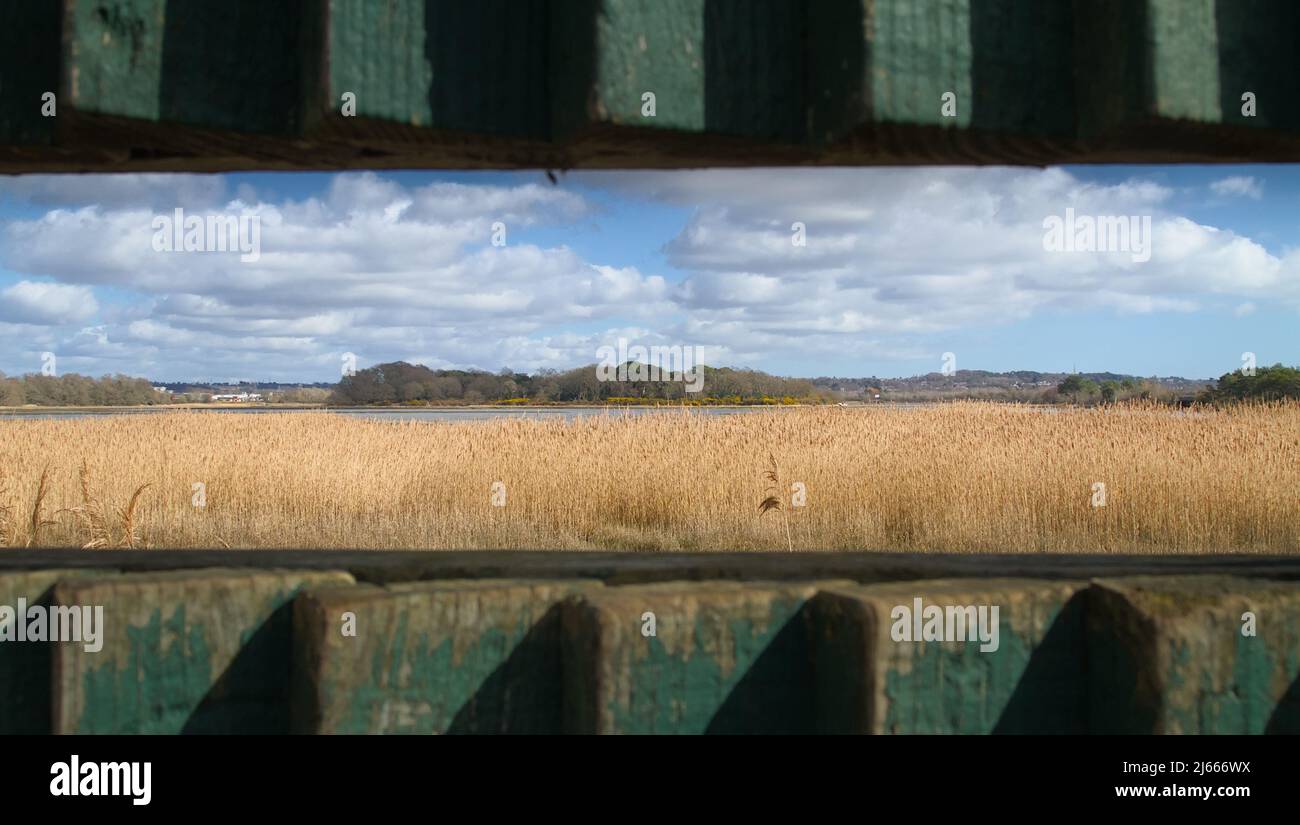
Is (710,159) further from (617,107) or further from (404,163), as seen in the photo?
(404,163)

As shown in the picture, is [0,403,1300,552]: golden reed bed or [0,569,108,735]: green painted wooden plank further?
[0,403,1300,552]: golden reed bed

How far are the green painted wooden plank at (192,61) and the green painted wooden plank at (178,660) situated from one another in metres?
0.49

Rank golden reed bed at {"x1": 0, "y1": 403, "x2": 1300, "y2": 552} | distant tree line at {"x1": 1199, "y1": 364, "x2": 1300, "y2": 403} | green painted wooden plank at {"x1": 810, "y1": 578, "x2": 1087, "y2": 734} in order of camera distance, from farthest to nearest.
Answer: distant tree line at {"x1": 1199, "y1": 364, "x2": 1300, "y2": 403}
golden reed bed at {"x1": 0, "y1": 403, "x2": 1300, "y2": 552}
green painted wooden plank at {"x1": 810, "y1": 578, "x2": 1087, "y2": 734}

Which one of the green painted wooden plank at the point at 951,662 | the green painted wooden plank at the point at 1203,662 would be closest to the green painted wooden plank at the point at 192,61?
the green painted wooden plank at the point at 951,662

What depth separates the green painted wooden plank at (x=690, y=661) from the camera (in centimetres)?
90

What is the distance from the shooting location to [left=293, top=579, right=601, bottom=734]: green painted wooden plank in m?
0.90

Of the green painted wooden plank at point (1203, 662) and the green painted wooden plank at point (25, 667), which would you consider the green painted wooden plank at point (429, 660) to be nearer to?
the green painted wooden plank at point (25, 667)

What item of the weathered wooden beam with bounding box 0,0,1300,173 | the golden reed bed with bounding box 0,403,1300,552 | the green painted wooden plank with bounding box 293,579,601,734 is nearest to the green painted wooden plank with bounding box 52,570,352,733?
the green painted wooden plank with bounding box 293,579,601,734

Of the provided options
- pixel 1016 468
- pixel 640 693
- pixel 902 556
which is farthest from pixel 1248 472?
pixel 640 693

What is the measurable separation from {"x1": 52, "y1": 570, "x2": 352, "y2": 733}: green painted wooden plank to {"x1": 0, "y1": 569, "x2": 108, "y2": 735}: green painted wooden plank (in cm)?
4

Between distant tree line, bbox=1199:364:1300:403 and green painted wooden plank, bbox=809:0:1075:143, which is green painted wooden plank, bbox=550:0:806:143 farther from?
distant tree line, bbox=1199:364:1300:403

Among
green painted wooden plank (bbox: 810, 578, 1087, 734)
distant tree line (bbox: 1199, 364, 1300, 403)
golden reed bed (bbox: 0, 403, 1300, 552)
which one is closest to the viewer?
green painted wooden plank (bbox: 810, 578, 1087, 734)

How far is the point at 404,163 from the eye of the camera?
108cm

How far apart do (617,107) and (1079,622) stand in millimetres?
721
